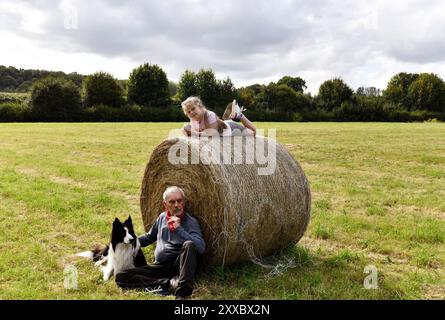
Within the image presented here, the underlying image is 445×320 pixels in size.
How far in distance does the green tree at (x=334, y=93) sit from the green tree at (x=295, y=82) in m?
24.8

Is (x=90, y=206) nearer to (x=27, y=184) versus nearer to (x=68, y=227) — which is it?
(x=68, y=227)

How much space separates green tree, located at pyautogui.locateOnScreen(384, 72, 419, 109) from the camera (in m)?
73.7

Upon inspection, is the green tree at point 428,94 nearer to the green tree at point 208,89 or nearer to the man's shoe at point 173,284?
the green tree at point 208,89

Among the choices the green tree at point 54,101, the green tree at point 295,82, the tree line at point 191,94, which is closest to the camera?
the green tree at point 54,101

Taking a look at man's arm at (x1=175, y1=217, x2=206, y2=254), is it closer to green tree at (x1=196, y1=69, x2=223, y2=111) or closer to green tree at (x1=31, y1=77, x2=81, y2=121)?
green tree at (x1=31, y1=77, x2=81, y2=121)

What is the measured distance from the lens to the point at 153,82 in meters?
60.7

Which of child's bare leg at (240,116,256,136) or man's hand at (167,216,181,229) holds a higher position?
child's bare leg at (240,116,256,136)

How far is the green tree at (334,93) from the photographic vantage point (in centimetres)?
6662

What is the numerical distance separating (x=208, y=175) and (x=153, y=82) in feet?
185

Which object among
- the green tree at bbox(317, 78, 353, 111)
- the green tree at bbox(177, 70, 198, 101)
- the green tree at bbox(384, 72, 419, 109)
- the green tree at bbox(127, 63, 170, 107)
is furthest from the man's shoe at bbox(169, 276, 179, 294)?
the green tree at bbox(384, 72, 419, 109)

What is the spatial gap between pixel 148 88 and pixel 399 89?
1570 inches

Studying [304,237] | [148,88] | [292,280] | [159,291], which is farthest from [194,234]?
[148,88]

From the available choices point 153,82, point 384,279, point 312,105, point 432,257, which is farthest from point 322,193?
point 312,105

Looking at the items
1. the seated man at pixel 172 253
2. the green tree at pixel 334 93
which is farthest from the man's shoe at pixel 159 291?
the green tree at pixel 334 93
